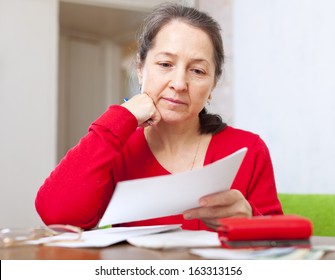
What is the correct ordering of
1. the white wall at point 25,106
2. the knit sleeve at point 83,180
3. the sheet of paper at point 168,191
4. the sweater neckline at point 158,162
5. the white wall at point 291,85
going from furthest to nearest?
the white wall at point 25,106
the white wall at point 291,85
the sweater neckline at point 158,162
the knit sleeve at point 83,180
the sheet of paper at point 168,191

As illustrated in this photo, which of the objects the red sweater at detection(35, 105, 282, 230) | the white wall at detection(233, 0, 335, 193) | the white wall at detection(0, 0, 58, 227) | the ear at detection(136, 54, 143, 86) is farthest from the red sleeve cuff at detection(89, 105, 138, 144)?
the white wall at detection(0, 0, 58, 227)

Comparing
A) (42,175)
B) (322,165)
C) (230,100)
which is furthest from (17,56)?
(322,165)

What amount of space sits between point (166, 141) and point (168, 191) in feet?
2.00

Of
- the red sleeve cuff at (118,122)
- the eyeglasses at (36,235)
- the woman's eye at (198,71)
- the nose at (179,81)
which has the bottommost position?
the eyeglasses at (36,235)

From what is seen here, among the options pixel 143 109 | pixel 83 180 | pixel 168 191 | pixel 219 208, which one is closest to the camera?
pixel 168 191

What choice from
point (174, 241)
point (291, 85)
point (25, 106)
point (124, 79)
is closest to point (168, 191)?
point (174, 241)

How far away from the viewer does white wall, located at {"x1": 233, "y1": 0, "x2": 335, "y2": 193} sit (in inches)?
99.3

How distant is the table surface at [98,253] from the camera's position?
0.70 m

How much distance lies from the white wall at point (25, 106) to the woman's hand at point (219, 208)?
122 inches

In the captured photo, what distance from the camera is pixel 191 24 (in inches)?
54.4

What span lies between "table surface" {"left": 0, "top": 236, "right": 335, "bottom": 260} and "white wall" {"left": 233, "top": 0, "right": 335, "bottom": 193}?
187 centimetres

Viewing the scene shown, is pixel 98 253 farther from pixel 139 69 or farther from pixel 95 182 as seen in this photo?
pixel 139 69

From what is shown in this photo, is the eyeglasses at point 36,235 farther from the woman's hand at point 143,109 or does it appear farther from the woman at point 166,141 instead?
the woman's hand at point 143,109

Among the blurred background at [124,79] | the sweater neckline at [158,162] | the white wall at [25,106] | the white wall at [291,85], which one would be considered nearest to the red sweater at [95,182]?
the sweater neckline at [158,162]
